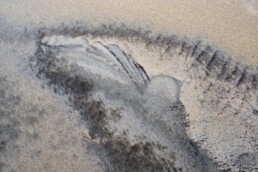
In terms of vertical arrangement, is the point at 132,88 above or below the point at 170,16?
below

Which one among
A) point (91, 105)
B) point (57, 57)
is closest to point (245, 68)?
point (91, 105)

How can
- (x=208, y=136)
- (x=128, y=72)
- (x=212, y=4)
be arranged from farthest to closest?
(x=212, y=4)
(x=128, y=72)
(x=208, y=136)

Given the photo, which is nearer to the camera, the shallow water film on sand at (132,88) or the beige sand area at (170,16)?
the shallow water film on sand at (132,88)

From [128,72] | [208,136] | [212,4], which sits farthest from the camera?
[212,4]

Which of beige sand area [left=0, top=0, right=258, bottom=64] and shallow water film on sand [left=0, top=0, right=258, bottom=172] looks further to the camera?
beige sand area [left=0, top=0, right=258, bottom=64]

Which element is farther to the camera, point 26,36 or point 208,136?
point 26,36

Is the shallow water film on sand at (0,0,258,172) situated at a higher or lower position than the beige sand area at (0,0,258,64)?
lower

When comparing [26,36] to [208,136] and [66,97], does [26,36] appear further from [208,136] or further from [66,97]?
[208,136]

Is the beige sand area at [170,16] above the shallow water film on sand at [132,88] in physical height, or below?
above
